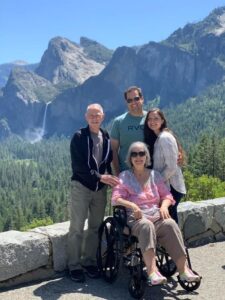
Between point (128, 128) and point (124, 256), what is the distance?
81.6 inches

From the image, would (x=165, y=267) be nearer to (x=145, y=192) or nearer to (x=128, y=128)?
(x=145, y=192)

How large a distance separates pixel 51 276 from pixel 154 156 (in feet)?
7.97

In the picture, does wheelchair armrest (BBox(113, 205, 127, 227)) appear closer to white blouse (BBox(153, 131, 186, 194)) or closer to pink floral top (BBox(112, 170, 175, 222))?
pink floral top (BBox(112, 170, 175, 222))

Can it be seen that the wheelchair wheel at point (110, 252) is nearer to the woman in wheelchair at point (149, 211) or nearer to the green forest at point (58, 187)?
the woman in wheelchair at point (149, 211)

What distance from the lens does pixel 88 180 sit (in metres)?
7.23

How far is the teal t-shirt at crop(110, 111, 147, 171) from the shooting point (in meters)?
7.75

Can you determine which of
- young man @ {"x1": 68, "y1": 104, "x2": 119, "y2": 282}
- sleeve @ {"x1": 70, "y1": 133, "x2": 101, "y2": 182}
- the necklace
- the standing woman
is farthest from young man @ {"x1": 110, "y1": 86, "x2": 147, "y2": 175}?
sleeve @ {"x1": 70, "y1": 133, "x2": 101, "y2": 182}

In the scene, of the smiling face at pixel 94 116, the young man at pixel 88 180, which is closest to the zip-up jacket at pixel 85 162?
the young man at pixel 88 180

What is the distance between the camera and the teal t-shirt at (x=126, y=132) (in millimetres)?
7750

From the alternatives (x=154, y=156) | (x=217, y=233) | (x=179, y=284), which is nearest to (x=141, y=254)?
(x=179, y=284)

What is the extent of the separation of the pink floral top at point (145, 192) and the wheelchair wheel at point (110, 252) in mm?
410

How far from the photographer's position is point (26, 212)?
89.5 meters

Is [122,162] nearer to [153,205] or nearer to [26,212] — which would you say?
[153,205]

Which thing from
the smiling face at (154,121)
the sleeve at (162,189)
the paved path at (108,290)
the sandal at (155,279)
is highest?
the smiling face at (154,121)
